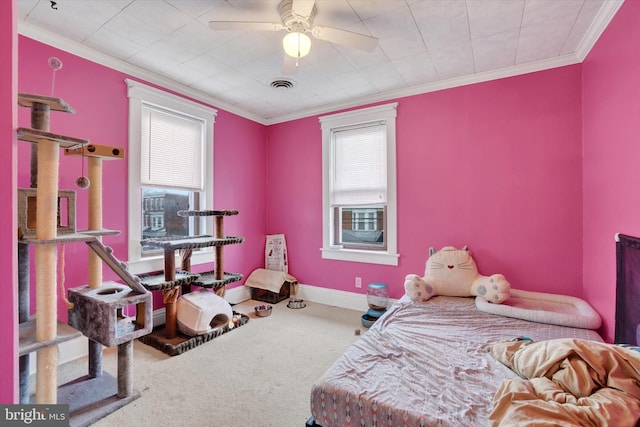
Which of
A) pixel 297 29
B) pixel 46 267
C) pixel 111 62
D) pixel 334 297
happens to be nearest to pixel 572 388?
pixel 297 29

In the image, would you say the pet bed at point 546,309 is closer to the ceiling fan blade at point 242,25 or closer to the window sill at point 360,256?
the window sill at point 360,256

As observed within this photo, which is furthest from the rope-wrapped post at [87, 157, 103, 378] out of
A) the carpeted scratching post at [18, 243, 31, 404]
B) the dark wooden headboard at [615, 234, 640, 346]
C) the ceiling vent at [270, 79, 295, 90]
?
the dark wooden headboard at [615, 234, 640, 346]

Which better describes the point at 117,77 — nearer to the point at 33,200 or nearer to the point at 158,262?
the point at 33,200

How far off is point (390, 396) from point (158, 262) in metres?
2.59

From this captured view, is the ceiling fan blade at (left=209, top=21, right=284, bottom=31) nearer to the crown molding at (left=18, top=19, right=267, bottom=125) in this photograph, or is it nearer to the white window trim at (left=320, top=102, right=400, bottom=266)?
the crown molding at (left=18, top=19, right=267, bottom=125)

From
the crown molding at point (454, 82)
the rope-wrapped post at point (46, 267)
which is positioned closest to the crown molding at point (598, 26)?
the crown molding at point (454, 82)

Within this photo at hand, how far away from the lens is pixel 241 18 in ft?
6.56

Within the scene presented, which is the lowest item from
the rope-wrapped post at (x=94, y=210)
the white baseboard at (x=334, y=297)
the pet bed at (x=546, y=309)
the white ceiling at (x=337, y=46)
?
the white baseboard at (x=334, y=297)

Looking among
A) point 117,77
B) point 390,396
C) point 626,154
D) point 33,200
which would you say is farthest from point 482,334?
point 117,77

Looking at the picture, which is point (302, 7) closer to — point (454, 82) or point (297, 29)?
point (297, 29)

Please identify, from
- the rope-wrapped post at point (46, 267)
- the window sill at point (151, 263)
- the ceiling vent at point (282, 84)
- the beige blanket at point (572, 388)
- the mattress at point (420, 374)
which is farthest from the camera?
the ceiling vent at point (282, 84)

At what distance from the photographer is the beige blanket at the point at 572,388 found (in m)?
0.98

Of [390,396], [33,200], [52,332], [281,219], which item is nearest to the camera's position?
[390,396]
